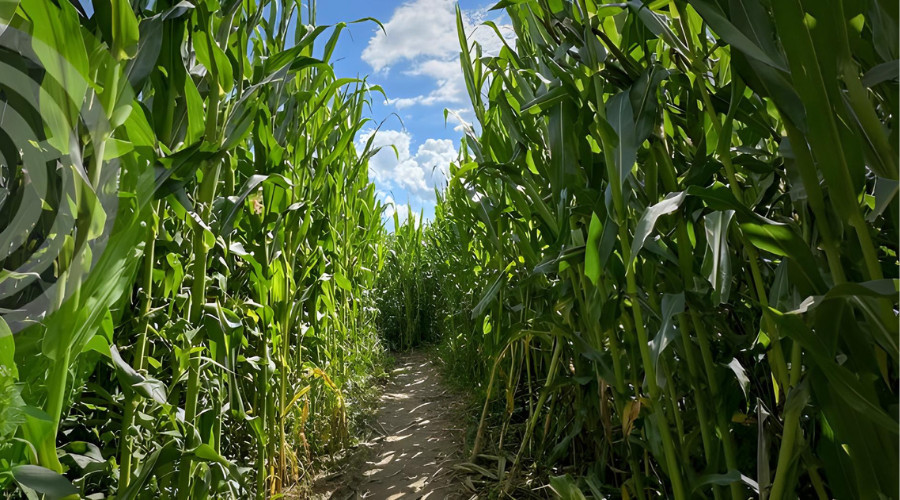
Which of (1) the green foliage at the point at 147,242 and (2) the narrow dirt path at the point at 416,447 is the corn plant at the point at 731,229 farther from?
(2) the narrow dirt path at the point at 416,447

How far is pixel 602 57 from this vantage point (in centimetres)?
97

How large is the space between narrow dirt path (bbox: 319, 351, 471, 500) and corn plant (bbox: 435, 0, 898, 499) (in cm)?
83

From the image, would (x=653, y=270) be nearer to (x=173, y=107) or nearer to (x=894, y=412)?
(x=894, y=412)

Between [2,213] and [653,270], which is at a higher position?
[2,213]

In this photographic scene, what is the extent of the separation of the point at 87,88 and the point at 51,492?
1.85 feet

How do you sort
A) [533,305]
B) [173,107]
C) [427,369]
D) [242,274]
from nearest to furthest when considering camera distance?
[173,107], [242,274], [533,305], [427,369]

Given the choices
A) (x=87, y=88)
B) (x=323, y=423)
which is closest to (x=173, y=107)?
(x=87, y=88)

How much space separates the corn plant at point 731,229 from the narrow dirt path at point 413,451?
2.71 ft

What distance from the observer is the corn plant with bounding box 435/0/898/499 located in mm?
541

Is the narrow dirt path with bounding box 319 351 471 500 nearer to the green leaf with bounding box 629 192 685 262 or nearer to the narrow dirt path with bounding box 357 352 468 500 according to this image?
the narrow dirt path with bounding box 357 352 468 500

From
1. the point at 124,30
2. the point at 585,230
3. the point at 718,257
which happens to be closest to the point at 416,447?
the point at 585,230

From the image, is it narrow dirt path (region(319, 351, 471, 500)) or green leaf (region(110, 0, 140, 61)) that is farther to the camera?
narrow dirt path (region(319, 351, 471, 500))

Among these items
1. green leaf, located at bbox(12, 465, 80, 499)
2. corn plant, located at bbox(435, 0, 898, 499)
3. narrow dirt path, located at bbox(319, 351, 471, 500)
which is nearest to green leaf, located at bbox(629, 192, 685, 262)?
corn plant, located at bbox(435, 0, 898, 499)

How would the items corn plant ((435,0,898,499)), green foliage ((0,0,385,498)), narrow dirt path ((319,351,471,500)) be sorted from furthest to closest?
narrow dirt path ((319,351,471,500)), green foliage ((0,0,385,498)), corn plant ((435,0,898,499))
